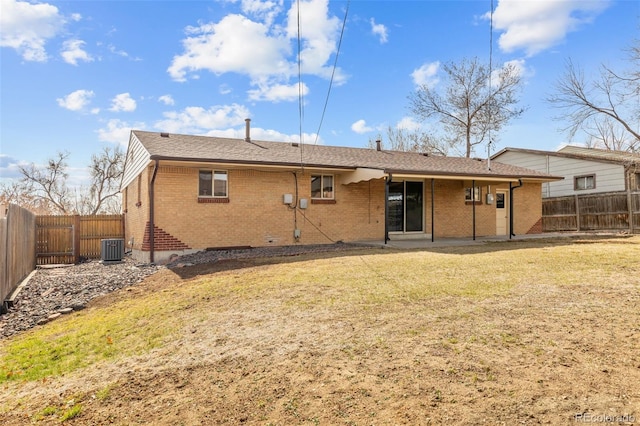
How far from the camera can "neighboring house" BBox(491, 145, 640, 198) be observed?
1895cm

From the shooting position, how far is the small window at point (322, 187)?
1418 cm

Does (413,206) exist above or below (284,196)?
below

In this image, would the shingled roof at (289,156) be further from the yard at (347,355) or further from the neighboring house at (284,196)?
the yard at (347,355)

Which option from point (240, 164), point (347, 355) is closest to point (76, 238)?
point (240, 164)

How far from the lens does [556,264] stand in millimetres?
7953

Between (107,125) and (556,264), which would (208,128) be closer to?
(107,125)

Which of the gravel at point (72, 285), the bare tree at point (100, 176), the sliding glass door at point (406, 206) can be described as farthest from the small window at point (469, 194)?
the bare tree at point (100, 176)

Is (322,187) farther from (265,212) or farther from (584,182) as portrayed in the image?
(584,182)

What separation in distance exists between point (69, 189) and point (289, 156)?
21.7 metres

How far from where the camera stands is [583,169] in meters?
20.9

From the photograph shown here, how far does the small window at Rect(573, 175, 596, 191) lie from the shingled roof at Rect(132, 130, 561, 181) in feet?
17.3

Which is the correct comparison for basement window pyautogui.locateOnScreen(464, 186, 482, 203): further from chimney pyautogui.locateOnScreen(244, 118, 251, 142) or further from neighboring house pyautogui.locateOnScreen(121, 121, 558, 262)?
chimney pyautogui.locateOnScreen(244, 118, 251, 142)

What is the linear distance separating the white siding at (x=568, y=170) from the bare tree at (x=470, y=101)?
17.9ft

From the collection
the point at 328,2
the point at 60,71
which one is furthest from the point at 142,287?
the point at 60,71
